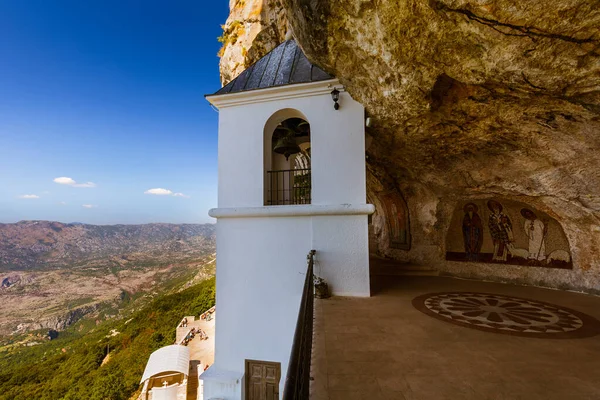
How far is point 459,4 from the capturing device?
10.0 ft

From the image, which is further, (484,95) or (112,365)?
(112,365)

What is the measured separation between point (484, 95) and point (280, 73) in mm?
4414

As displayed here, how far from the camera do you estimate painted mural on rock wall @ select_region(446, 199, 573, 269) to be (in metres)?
6.82

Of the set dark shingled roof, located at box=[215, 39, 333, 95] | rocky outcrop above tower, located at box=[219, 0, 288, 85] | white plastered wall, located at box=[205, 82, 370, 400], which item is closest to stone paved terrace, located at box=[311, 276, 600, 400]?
white plastered wall, located at box=[205, 82, 370, 400]

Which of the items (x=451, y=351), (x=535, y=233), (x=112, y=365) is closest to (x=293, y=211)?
(x=451, y=351)

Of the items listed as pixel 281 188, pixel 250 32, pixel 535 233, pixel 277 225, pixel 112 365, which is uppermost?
pixel 250 32

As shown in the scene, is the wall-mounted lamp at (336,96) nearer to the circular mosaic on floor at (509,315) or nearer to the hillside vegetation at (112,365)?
the circular mosaic on floor at (509,315)

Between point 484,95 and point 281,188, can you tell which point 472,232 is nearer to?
point 484,95

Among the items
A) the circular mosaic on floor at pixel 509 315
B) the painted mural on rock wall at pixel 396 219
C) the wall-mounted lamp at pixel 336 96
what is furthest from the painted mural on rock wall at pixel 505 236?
the wall-mounted lamp at pixel 336 96

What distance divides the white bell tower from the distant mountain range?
89468 millimetres

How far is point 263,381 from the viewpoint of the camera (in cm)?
590

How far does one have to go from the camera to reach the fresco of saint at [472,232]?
8.23 metres

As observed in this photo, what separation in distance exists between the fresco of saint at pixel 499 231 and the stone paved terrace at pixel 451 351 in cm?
243

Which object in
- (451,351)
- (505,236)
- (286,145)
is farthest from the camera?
(505,236)
